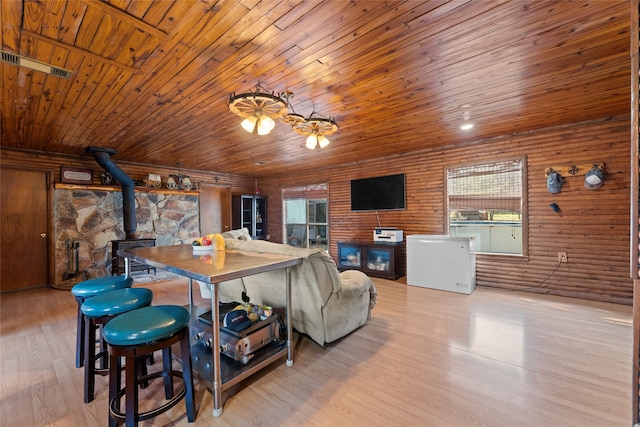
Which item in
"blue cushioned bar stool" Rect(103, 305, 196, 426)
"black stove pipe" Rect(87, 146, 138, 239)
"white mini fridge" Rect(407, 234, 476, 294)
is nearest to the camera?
"blue cushioned bar stool" Rect(103, 305, 196, 426)

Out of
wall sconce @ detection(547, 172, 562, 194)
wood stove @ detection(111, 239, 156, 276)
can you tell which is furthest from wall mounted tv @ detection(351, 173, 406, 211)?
wood stove @ detection(111, 239, 156, 276)

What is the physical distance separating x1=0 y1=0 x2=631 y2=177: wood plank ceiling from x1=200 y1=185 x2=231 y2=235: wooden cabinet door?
323 centimetres

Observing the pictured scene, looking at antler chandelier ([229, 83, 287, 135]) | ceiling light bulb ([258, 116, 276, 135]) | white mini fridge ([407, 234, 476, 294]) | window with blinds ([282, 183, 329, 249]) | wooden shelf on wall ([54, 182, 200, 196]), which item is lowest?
white mini fridge ([407, 234, 476, 294])

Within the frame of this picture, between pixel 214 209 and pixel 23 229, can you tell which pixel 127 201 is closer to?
pixel 23 229

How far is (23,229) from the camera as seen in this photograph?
465cm

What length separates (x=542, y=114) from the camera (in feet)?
10.9

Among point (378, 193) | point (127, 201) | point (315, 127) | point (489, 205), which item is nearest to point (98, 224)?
point (127, 201)

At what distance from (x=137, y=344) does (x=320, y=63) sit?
87.7 inches

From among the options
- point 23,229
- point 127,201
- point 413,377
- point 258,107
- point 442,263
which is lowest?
point 413,377

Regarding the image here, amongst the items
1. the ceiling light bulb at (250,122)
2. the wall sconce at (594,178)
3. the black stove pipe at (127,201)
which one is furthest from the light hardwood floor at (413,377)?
the black stove pipe at (127,201)

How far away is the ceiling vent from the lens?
6.40ft

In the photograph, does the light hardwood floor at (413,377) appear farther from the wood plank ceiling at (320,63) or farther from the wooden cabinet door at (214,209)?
the wooden cabinet door at (214,209)

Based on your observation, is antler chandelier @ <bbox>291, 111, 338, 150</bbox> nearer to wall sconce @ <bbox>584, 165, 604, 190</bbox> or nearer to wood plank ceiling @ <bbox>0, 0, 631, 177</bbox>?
wood plank ceiling @ <bbox>0, 0, 631, 177</bbox>

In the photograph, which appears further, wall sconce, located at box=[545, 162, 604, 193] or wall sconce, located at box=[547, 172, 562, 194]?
wall sconce, located at box=[547, 172, 562, 194]
